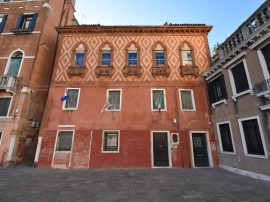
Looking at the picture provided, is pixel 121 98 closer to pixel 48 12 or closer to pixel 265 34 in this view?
pixel 265 34

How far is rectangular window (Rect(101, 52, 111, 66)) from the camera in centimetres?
1322

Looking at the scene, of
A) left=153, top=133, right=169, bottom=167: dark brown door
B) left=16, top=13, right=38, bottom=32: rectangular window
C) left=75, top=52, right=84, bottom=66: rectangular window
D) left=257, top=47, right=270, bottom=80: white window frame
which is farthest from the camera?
left=16, top=13, right=38, bottom=32: rectangular window

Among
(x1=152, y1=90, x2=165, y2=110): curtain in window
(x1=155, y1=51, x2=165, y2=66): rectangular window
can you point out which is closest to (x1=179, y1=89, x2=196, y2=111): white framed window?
(x1=152, y1=90, x2=165, y2=110): curtain in window

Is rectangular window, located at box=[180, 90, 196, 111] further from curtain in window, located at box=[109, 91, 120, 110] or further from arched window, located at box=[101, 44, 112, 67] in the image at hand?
A: arched window, located at box=[101, 44, 112, 67]

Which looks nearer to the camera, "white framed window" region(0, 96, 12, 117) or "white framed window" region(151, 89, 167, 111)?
"white framed window" region(151, 89, 167, 111)

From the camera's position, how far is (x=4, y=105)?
1240 cm

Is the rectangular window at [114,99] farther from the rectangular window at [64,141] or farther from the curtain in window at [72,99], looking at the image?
the rectangular window at [64,141]

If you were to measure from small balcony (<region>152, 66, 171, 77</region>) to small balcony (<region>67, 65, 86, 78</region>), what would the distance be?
5892mm

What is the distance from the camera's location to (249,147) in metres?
8.27

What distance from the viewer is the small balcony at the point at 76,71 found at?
12.6 metres

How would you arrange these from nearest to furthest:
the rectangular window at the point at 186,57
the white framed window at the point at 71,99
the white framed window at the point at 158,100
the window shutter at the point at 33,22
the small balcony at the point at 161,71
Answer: the white framed window at the point at 158,100, the white framed window at the point at 71,99, the small balcony at the point at 161,71, the rectangular window at the point at 186,57, the window shutter at the point at 33,22

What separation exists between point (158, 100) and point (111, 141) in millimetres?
4824

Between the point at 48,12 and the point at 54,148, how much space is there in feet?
43.4

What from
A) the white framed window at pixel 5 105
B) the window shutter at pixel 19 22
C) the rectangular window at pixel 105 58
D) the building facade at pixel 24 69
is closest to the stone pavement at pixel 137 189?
the building facade at pixel 24 69
